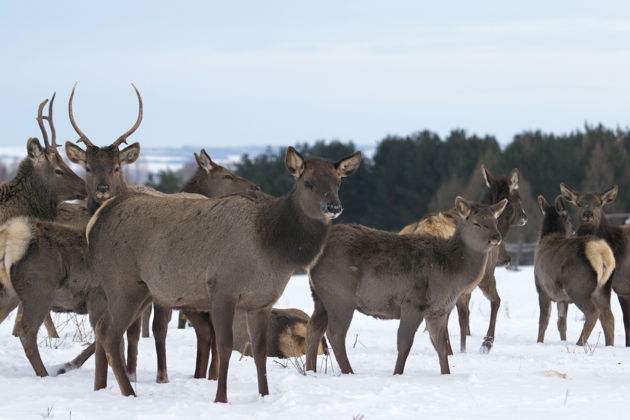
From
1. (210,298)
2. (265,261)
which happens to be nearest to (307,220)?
(265,261)

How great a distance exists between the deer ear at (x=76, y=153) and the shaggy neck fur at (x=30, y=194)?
6.38 feet

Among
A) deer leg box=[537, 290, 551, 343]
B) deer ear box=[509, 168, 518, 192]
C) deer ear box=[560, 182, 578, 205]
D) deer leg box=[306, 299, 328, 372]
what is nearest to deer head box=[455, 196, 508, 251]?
deer leg box=[306, 299, 328, 372]

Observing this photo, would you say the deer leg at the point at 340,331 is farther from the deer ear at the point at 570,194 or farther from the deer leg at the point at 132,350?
the deer ear at the point at 570,194

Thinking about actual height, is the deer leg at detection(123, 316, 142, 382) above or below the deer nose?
below

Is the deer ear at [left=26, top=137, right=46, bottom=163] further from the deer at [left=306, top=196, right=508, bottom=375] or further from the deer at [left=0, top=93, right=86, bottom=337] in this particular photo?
the deer at [left=306, top=196, right=508, bottom=375]

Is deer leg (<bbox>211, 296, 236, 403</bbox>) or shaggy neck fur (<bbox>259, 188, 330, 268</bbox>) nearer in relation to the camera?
deer leg (<bbox>211, 296, 236, 403</bbox>)

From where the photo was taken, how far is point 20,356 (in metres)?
9.83

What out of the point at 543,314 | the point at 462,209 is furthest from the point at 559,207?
the point at 462,209

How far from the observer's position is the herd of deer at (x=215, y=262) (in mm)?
7871

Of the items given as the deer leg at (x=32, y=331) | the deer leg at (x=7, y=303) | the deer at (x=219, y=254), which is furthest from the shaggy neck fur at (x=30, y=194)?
the deer at (x=219, y=254)

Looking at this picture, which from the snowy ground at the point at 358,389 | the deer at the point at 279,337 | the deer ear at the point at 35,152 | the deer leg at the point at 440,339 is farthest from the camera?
the deer ear at the point at 35,152

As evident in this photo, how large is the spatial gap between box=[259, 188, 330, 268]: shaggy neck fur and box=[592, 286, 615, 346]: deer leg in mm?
6567

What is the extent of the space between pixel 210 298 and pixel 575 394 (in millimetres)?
3104

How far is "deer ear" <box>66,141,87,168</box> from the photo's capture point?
998 centimetres
